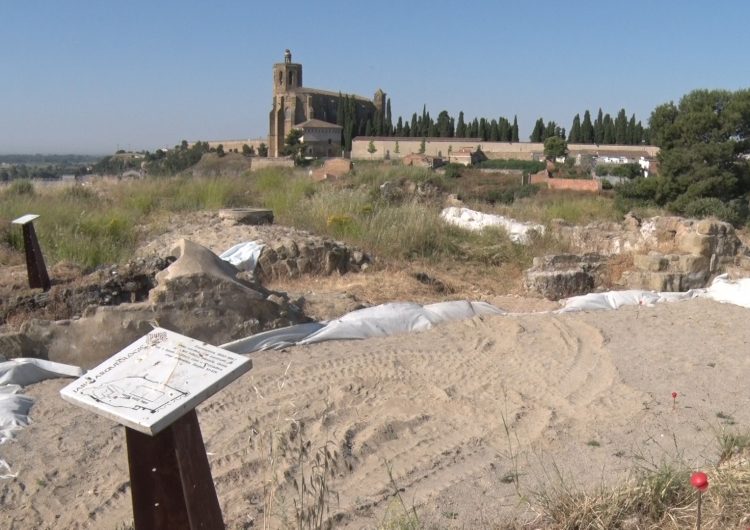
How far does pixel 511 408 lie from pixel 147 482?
3149 mm

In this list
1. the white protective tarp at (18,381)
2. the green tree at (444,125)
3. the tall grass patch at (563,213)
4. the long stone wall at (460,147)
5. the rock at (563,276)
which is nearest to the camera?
the white protective tarp at (18,381)

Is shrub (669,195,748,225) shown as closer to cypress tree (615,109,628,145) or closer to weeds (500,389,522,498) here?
weeds (500,389,522,498)

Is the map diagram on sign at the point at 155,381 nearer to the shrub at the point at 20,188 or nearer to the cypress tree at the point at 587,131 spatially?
the shrub at the point at 20,188

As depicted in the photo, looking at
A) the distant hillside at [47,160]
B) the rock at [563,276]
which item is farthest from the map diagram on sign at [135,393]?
the distant hillside at [47,160]

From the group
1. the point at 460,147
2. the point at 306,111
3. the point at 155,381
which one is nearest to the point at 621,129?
the point at 460,147

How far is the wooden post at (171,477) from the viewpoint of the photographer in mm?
2525

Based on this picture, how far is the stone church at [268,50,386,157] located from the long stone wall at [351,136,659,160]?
6043 millimetres

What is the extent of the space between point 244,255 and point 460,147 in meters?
54.6

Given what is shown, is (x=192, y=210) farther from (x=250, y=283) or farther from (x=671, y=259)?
(x=671, y=259)

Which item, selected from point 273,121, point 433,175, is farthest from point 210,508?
point 273,121

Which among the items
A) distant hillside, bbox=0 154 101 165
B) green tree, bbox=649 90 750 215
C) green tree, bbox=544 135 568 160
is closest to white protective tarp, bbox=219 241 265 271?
green tree, bbox=649 90 750 215

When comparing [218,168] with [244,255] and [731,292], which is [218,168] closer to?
[244,255]

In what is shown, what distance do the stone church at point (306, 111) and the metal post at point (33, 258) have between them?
60.0 m

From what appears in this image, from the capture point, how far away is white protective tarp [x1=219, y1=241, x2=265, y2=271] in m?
9.55
